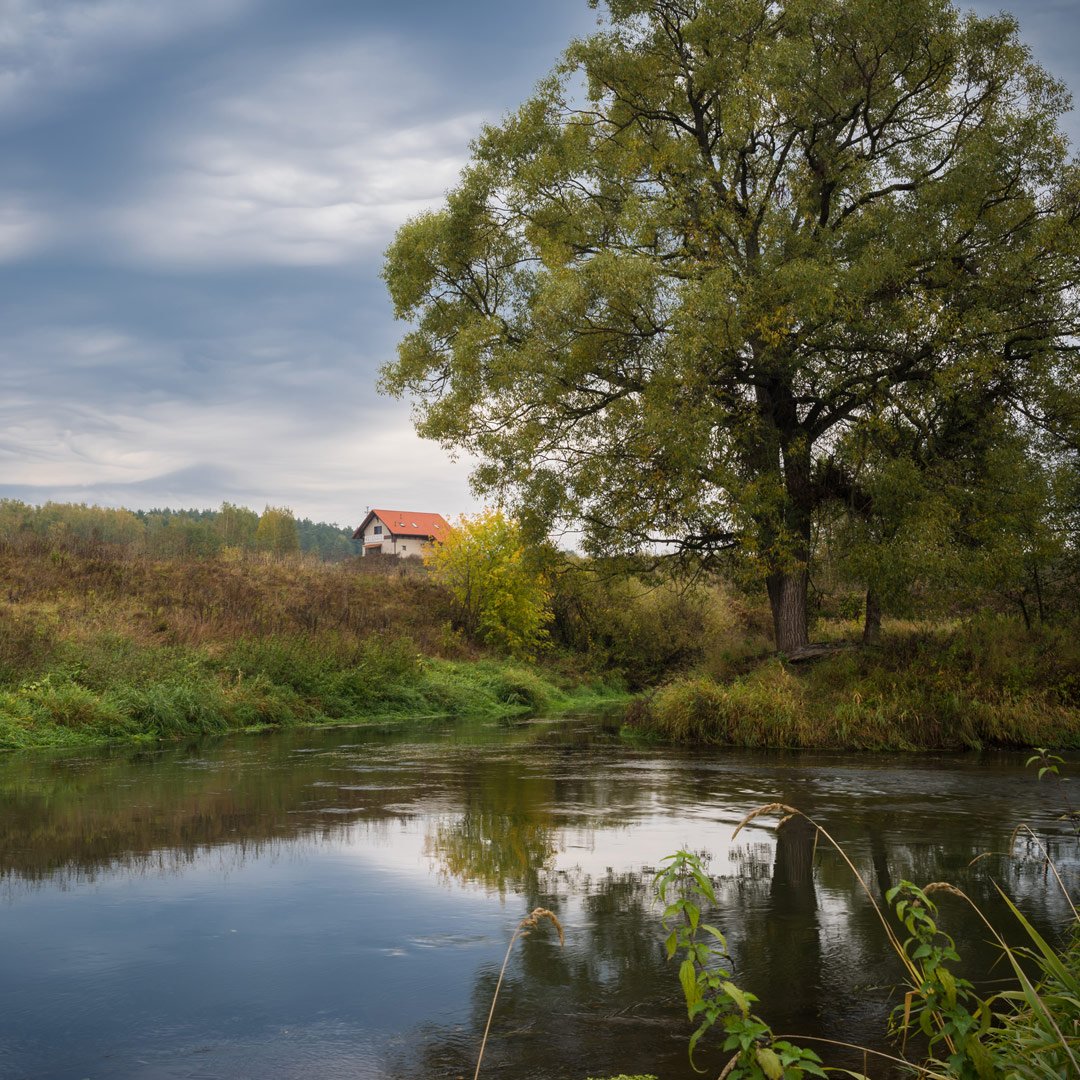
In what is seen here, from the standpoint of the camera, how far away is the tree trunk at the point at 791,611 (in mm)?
21750

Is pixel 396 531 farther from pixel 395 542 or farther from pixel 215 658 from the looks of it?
pixel 215 658

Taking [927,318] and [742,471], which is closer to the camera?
[927,318]

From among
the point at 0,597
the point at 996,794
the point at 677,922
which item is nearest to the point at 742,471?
the point at 996,794

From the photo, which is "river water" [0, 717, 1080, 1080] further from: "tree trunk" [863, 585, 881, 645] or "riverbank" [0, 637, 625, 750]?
"tree trunk" [863, 585, 881, 645]

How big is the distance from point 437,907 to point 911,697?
13.2m

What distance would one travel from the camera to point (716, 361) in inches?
776

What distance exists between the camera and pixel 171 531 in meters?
40.9

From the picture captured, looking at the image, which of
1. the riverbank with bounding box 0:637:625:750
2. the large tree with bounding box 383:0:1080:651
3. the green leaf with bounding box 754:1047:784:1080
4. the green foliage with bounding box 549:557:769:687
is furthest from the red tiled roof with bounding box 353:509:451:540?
the green leaf with bounding box 754:1047:784:1080

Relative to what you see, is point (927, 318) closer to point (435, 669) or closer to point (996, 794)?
point (996, 794)

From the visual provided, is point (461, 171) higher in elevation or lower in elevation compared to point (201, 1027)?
higher

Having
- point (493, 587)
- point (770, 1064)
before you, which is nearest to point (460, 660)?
point (493, 587)

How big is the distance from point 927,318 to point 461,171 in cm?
1187

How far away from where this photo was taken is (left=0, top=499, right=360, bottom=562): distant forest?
35.4 meters

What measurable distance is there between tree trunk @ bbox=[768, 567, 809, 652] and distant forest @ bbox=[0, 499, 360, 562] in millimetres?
22676
